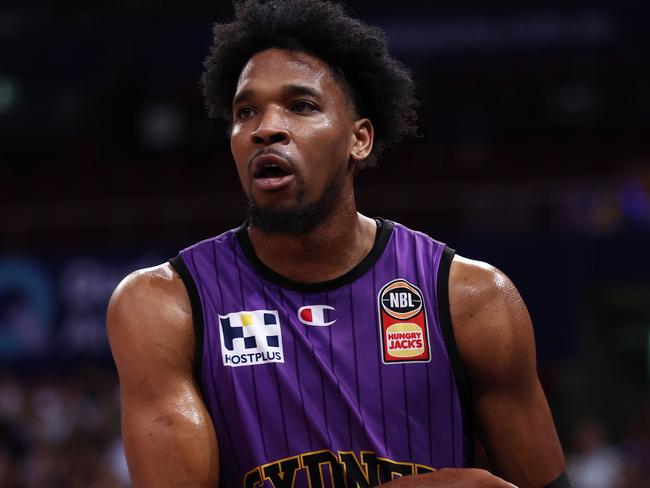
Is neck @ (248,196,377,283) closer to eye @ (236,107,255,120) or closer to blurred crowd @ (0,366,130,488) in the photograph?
eye @ (236,107,255,120)

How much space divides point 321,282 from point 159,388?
0.60 metres

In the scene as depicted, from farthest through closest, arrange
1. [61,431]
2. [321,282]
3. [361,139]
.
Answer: [61,431]
[361,139]
[321,282]

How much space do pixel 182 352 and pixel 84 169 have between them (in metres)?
13.9

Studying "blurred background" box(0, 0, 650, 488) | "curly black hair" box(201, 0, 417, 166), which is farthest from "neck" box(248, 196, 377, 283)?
"blurred background" box(0, 0, 650, 488)

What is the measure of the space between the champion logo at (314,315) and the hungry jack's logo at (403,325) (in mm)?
158

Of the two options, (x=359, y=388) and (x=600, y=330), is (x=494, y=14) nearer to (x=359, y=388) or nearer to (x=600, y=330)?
(x=600, y=330)

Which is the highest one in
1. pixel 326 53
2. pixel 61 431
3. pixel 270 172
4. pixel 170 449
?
pixel 326 53

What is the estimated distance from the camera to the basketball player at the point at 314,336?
3.08 m

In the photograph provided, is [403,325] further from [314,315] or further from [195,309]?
[195,309]

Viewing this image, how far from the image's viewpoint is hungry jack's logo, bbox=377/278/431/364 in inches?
127

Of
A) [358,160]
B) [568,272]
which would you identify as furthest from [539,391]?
[568,272]

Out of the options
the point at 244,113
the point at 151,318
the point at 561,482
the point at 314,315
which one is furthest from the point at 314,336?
the point at 561,482

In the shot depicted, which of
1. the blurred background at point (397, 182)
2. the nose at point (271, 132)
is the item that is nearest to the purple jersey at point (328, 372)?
the nose at point (271, 132)

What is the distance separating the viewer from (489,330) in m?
3.23
